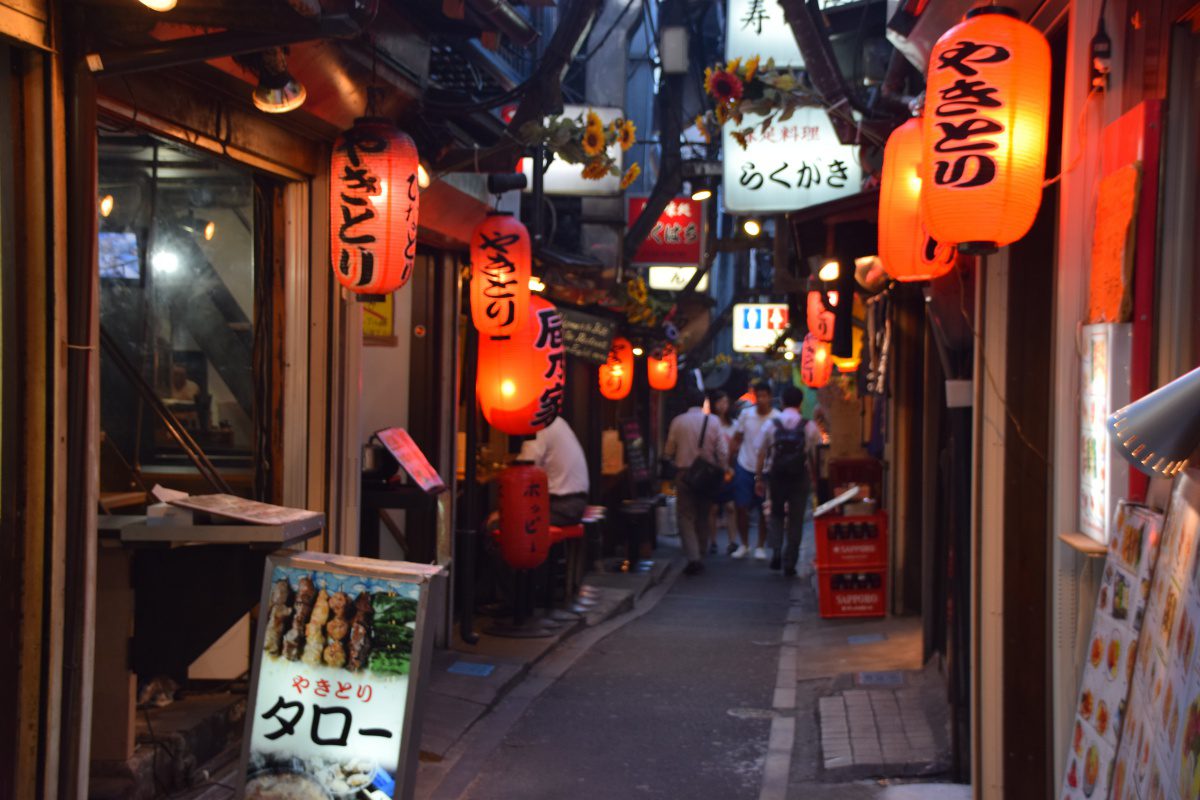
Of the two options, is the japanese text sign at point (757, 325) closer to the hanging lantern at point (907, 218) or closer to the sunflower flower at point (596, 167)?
the sunflower flower at point (596, 167)

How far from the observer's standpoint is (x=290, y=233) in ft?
28.5

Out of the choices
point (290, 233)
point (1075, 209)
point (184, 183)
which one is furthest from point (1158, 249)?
point (184, 183)

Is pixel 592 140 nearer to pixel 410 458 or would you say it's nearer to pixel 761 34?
pixel 410 458

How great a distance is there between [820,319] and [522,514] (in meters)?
7.77

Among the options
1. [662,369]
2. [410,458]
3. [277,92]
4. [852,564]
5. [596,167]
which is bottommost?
[852,564]

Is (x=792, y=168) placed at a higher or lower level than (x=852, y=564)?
higher

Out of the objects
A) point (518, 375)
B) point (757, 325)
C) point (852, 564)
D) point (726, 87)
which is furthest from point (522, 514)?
point (757, 325)

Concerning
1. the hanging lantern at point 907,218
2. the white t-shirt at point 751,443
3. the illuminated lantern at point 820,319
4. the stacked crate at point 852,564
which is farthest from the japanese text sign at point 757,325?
the hanging lantern at point 907,218

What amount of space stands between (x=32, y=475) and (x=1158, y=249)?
4767 millimetres

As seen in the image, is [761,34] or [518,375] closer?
[518,375]

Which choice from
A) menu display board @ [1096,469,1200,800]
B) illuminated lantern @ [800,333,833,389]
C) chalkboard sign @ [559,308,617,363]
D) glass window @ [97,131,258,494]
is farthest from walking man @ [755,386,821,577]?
menu display board @ [1096,469,1200,800]

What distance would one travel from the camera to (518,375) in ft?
39.5

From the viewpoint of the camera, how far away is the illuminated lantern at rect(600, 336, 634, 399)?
21734 millimetres

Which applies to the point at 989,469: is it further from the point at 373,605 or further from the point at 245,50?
the point at 245,50
